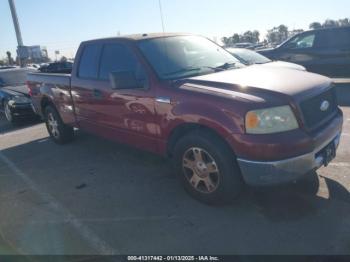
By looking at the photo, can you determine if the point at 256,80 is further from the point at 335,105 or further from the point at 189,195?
the point at 189,195

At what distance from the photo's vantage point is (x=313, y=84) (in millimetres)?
3787

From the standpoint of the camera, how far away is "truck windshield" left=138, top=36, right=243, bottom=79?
4301 millimetres

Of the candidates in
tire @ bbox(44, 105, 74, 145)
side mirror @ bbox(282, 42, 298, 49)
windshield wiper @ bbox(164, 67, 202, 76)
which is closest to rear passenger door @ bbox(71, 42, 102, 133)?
tire @ bbox(44, 105, 74, 145)

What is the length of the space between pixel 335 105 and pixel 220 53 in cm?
168

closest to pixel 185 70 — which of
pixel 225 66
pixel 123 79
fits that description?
pixel 225 66

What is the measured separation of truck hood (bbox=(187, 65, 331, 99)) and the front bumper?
592 millimetres

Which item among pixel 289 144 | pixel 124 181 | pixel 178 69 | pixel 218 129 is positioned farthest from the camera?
pixel 124 181

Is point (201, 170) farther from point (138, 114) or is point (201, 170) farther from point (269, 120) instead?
point (138, 114)

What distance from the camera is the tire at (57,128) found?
6777mm

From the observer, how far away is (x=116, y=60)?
4887 millimetres

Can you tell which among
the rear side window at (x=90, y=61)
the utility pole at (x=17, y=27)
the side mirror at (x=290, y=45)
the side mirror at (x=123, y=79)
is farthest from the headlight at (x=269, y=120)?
the utility pole at (x=17, y=27)

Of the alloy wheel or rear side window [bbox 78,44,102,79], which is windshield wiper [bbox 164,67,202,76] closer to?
the alloy wheel

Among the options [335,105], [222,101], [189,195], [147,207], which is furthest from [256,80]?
[147,207]

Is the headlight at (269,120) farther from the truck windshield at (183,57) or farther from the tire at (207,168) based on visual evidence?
the truck windshield at (183,57)
